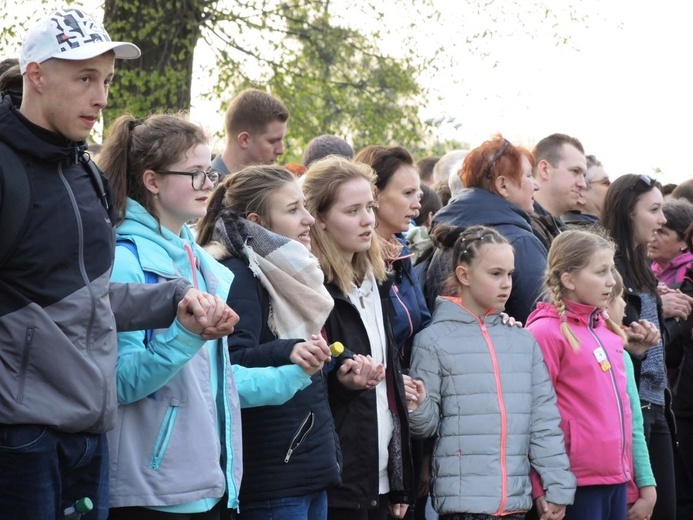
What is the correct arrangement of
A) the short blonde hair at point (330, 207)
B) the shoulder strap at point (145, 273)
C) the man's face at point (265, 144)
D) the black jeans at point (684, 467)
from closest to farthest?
the shoulder strap at point (145, 273) < the short blonde hair at point (330, 207) < the man's face at point (265, 144) < the black jeans at point (684, 467)

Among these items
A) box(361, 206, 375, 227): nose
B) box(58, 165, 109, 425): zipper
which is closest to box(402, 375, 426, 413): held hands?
box(361, 206, 375, 227): nose

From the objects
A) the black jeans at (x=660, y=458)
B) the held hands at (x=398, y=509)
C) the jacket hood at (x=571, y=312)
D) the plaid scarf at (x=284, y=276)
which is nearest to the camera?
the plaid scarf at (x=284, y=276)

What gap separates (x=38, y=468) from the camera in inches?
129

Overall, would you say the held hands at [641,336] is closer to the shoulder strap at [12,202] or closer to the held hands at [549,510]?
the held hands at [549,510]

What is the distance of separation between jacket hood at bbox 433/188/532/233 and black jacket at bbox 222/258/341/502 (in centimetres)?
207

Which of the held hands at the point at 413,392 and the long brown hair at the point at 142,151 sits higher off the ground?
the long brown hair at the point at 142,151

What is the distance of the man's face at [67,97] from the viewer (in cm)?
345

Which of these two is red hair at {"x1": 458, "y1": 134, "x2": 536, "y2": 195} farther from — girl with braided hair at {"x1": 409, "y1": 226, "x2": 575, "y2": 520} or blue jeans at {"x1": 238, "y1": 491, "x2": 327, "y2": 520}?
blue jeans at {"x1": 238, "y1": 491, "x2": 327, "y2": 520}

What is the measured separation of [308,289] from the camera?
4547 mm

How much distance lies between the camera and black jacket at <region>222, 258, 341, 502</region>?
14.4 ft

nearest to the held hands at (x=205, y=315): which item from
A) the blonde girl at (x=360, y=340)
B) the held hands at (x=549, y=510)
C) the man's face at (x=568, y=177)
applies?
the blonde girl at (x=360, y=340)

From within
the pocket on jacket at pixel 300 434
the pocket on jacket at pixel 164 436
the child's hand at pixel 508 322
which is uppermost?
the pocket on jacket at pixel 164 436

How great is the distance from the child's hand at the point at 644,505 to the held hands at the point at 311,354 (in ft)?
9.14

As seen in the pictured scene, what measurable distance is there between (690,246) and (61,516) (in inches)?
233
